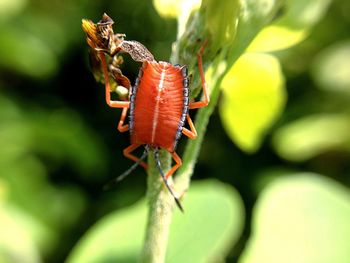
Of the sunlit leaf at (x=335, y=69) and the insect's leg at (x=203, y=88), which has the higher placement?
the insect's leg at (x=203, y=88)

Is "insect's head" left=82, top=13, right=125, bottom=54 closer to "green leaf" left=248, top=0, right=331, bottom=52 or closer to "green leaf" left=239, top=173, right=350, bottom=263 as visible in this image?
"green leaf" left=248, top=0, right=331, bottom=52

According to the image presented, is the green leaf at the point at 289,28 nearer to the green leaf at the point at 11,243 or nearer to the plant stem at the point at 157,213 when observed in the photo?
the plant stem at the point at 157,213

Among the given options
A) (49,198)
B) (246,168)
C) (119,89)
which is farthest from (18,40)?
(119,89)

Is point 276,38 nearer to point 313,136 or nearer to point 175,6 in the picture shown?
point 175,6

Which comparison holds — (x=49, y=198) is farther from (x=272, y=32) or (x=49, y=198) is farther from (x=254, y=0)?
(x=254, y=0)

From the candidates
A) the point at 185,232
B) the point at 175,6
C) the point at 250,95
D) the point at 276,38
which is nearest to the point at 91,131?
the point at 250,95

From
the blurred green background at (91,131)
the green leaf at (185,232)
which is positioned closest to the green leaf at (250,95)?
the green leaf at (185,232)

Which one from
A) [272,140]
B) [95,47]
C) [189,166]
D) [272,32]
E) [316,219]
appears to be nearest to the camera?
[95,47]
